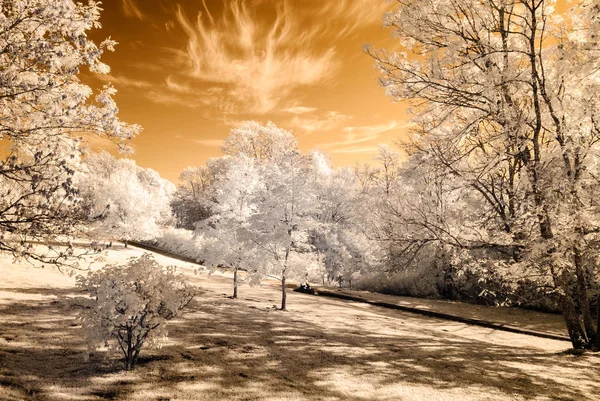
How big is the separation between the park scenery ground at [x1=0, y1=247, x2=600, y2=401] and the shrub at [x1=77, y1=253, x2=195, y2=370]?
1.32ft

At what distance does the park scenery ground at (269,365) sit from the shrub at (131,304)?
0.40 metres

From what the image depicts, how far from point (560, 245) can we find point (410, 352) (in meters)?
4.10

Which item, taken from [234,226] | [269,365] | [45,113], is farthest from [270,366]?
[234,226]

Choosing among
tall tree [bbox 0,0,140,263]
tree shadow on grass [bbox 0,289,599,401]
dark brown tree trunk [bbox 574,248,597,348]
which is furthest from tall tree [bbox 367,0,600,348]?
tall tree [bbox 0,0,140,263]

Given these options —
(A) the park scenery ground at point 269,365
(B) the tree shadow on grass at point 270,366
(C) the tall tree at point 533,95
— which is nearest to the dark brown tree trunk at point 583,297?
(C) the tall tree at point 533,95

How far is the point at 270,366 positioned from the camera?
629 centimetres

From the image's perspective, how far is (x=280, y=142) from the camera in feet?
114

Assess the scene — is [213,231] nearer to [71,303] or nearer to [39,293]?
[39,293]

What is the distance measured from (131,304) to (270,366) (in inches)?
112

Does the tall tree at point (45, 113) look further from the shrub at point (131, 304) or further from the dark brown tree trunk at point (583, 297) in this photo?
the dark brown tree trunk at point (583, 297)

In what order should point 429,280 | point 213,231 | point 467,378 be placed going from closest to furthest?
1. point 467,378
2. point 213,231
3. point 429,280

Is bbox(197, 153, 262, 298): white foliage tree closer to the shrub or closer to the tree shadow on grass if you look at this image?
the tree shadow on grass

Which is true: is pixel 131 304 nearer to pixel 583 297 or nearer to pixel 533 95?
pixel 533 95

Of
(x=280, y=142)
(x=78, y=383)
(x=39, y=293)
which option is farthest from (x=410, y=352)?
(x=280, y=142)
